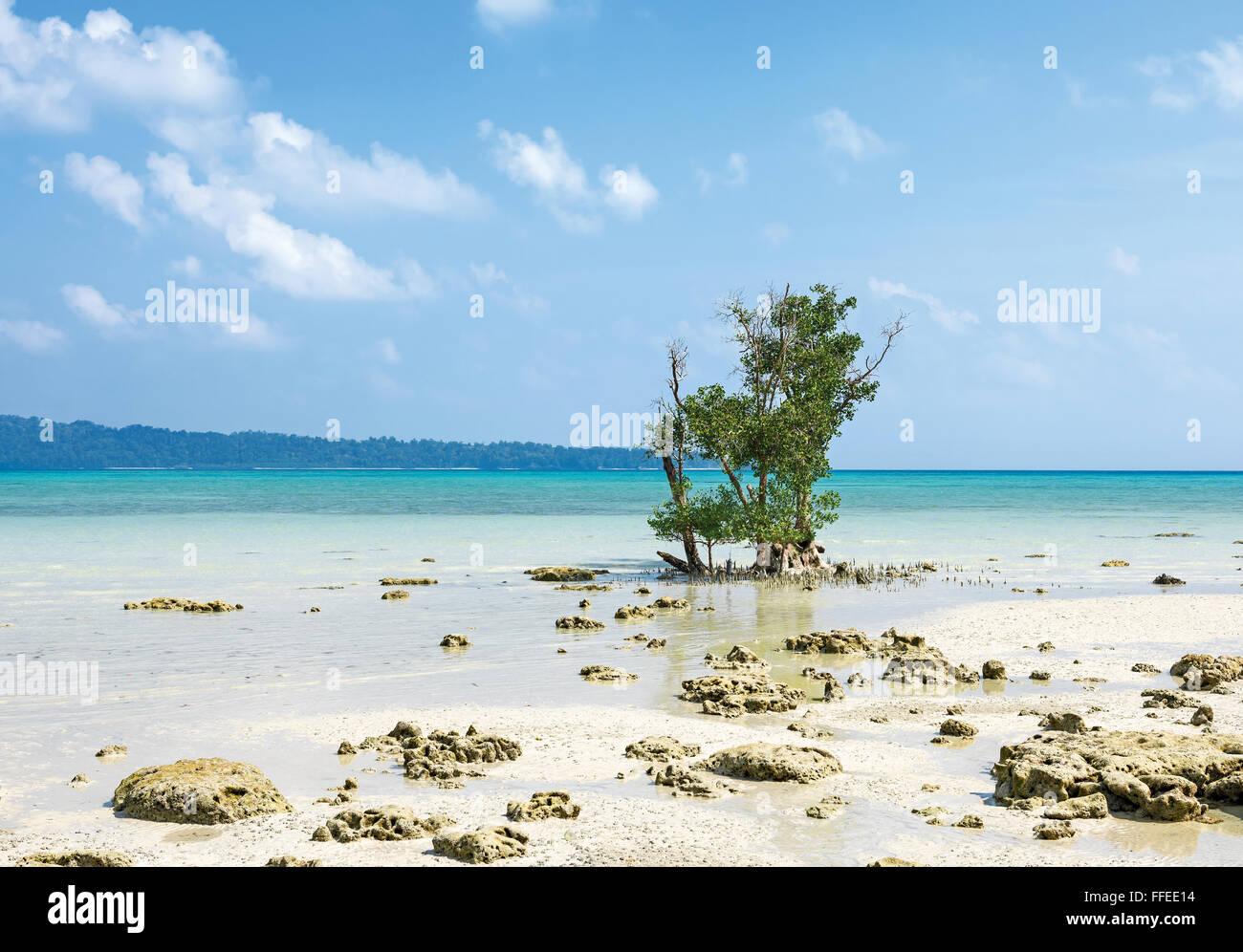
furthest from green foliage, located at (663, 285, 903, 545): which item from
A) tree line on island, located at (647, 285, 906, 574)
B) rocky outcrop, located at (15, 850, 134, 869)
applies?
rocky outcrop, located at (15, 850, 134, 869)

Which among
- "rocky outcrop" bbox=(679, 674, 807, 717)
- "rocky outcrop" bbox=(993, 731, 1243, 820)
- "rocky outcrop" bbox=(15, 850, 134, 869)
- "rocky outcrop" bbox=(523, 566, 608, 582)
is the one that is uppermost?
"rocky outcrop" bbox=(993, 731, 1243, 820)

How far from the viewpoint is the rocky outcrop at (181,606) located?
23.3 metres

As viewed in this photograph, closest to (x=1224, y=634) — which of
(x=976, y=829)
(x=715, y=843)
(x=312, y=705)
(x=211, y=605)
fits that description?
(x=976, y=829)

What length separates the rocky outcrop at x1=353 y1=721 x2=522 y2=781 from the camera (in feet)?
33.2

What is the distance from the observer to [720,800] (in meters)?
9.25

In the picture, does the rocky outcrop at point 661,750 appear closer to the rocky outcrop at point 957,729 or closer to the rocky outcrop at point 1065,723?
the rocky outcrop at point 957,729

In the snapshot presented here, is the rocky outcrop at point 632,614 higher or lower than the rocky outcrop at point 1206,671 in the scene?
lower

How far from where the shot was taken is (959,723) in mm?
11664

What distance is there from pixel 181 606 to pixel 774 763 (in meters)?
18.1

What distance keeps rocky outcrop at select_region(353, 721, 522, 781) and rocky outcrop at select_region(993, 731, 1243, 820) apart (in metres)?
5.15

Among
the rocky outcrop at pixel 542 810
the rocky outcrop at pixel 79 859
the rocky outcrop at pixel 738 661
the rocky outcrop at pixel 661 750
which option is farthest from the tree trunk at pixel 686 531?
the rocky outcrop at pixel 79 859

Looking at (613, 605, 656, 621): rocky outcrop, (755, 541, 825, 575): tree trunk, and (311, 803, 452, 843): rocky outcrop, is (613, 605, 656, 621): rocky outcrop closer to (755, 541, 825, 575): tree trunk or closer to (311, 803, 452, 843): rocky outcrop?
(755, 541, 825, 575): tree trunk

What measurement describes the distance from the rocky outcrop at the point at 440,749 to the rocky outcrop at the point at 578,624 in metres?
9.02

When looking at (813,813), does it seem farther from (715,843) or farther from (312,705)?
(312,705)
